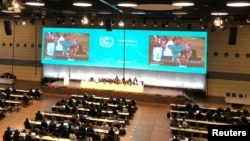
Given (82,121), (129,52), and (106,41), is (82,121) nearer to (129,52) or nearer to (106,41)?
(129,52)

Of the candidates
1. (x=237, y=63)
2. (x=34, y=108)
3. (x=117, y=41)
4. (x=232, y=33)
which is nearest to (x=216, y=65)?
(x=237, y=63)

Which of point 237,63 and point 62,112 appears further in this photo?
point 237,63

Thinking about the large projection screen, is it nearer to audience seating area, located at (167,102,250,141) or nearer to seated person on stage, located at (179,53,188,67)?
seated person on stage, located at (179,53,188,67)

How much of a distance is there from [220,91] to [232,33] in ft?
20.6

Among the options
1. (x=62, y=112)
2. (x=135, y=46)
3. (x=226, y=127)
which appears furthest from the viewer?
(x=135, y=46)

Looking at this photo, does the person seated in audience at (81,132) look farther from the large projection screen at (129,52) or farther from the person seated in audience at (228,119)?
the large projection screen at (129,52)

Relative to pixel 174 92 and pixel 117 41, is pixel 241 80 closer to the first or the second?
pixel 174 92

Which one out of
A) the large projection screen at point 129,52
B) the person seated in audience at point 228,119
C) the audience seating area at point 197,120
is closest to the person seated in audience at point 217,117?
the audience seating area at point 197,120

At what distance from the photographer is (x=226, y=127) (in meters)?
4.00

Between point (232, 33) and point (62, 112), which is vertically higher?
point (232, 33)

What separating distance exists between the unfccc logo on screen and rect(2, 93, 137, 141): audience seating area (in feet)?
19.6

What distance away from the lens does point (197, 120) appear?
46.7 ft

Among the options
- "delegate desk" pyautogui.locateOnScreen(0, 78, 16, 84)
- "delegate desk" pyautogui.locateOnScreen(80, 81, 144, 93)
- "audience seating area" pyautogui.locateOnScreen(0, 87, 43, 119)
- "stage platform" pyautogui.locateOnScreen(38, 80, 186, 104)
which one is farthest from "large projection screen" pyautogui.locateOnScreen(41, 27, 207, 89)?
"audience seating area" pyautogui.locateOnScreen(0, 87, 43, 119)

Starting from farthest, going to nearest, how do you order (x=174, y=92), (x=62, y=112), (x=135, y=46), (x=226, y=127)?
(x=135, y=46) → (x=174, y=92) → (x=62, y=112) → (x=226, y=127)
